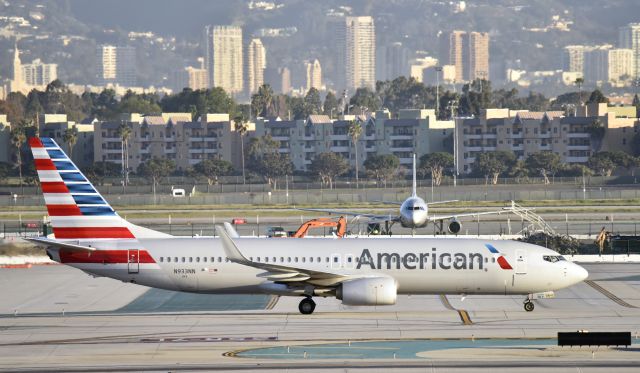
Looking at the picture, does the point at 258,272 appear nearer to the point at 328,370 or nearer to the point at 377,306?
the point at 377,306

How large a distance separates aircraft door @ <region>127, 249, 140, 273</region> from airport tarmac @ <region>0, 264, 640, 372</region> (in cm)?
188

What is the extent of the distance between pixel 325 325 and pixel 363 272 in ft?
12.7

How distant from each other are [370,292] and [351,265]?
5.84ft

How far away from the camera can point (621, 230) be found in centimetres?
9750

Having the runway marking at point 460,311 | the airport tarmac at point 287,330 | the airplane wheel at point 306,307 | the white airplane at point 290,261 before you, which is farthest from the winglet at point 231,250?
the runway marking at point 460,311

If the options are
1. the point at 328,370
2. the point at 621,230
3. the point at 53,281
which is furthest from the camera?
the point at 621,230

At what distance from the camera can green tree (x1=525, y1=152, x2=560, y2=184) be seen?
195625 mm

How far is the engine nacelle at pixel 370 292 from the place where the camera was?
51.6m

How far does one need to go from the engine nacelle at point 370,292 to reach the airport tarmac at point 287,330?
0.68 m

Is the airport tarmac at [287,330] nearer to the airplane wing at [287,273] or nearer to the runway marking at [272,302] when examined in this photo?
the runway marking at [272,302]

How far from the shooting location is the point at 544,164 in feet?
642

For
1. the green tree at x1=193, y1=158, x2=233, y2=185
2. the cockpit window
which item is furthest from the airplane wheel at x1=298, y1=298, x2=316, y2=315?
the green tree at x1=193, y1=158, x2=233, y2=185

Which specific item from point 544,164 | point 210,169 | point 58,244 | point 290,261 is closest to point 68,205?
point 58,244

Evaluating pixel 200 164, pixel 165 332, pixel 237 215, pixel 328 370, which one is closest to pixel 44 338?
pixel 165 332
